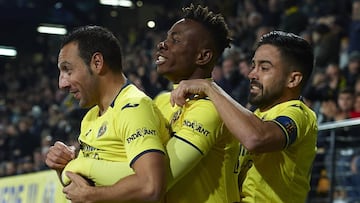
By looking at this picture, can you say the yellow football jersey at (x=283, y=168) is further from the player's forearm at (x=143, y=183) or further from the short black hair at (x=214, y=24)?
the player's forearm at (x=143, y=183)

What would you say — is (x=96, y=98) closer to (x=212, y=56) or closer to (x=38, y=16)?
(x=212, y=56)

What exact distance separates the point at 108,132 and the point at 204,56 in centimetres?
55

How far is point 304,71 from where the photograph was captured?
368 cm

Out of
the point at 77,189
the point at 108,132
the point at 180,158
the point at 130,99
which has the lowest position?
the point at 77,189

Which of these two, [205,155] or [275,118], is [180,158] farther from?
[275,118]

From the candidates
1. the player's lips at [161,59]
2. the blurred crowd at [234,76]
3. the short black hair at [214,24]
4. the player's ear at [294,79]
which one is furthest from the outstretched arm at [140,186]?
the blurred crowd at [234,76]

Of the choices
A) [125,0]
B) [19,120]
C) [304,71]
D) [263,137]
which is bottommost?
[19,120]

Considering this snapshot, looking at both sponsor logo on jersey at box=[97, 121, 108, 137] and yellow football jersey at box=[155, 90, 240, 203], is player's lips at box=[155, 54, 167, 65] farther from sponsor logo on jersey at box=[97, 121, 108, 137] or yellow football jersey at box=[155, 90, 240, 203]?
sponsor logo on jersey at box=[97, 121, 108, 137]

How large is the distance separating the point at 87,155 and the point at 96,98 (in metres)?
0.24

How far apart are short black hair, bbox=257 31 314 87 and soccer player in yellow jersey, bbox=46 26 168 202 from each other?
26.6 inches

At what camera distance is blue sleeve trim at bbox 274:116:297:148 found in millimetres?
3393

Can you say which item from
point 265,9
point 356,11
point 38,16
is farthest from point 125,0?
point 356,11

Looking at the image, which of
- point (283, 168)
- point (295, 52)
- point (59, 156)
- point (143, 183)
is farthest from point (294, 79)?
point (59, 156)

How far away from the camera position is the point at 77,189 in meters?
3.21
